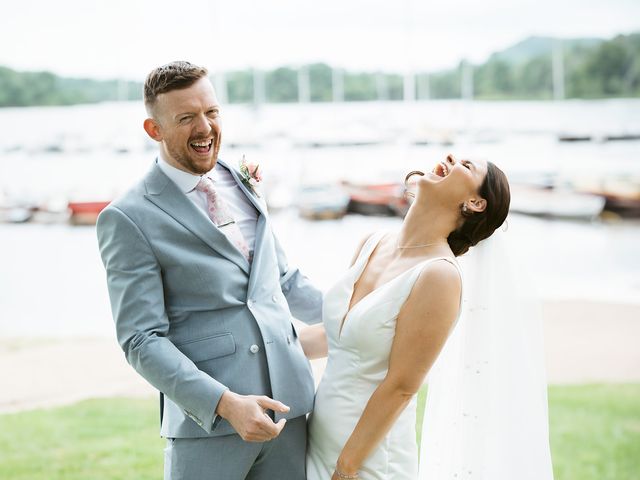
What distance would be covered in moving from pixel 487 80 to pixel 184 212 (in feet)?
42.7

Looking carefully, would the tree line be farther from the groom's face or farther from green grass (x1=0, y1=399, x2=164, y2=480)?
the groom's face

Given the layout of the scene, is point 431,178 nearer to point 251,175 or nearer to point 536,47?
point 251,175

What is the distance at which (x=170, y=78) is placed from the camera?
1894 millimetres

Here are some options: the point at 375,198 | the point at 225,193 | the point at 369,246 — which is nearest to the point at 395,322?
the point at 369,246

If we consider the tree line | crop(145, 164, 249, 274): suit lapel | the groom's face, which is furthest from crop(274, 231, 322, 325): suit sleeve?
the tree line

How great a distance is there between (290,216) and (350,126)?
6.14 ft

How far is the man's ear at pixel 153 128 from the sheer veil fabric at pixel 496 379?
89cm

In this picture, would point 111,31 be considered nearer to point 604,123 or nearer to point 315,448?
point 604,123

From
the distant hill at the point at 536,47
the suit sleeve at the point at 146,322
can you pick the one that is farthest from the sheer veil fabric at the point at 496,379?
the distant hill at the point at 536,47

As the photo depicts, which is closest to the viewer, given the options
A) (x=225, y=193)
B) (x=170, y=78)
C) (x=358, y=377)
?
(x=170, y=78)

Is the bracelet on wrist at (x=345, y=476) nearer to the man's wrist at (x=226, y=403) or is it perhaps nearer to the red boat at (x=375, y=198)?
the man's wrist at (x=226, y=403)

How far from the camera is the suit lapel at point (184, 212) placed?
1915 mm

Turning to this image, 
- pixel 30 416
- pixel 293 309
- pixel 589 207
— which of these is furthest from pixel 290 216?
pixel 293 309

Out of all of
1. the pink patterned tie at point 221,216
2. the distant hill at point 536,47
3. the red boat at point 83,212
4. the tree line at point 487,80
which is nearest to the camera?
the pink patterned tie at point 221,216
